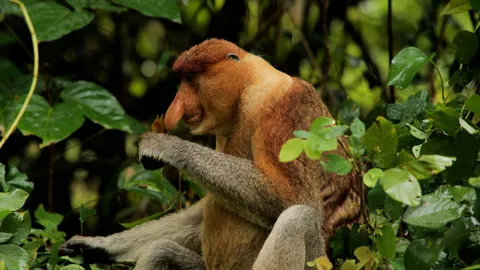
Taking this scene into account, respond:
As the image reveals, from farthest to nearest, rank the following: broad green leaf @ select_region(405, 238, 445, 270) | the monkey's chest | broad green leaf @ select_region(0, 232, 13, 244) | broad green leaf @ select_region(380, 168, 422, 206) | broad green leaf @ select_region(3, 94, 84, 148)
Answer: broad green leaf @ select_region(3, 94, 84, 148)
the monkey's chest
broad green leaf @ select_region(0, 232, 13, 244)
broad green leaf @ select_region(405, 238, 445, 270)
broad green leaf @ select_region(380, 168, 422, 206)

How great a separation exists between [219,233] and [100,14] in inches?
135

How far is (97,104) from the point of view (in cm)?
560

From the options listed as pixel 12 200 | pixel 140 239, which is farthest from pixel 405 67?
pixel 140 239

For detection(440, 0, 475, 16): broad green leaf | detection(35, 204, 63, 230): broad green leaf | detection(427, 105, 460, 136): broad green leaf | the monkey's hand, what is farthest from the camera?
detection(35, 204, 63, 230): broad green leaf

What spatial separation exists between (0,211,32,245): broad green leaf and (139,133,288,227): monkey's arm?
722 millimetres

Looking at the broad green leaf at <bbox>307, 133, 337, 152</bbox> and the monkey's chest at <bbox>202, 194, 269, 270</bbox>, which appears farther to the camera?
the monkey's chest at <bbox>202, 194, 269, 270</bbox>

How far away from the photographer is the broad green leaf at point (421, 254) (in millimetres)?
3070

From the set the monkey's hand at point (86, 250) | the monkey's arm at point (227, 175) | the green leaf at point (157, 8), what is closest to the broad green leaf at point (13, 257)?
the monkey's arm at point (227, 175)

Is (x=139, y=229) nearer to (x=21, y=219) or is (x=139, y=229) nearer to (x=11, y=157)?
(x=21, y=219)

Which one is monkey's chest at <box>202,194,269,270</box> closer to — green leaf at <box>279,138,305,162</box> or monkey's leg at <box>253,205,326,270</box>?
monkey's leg at <box>253,205,326,270</box>

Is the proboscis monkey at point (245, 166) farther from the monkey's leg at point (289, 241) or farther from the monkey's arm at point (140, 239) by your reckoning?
the monkey's arm at point (140, 239)

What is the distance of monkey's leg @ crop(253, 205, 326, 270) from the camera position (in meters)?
3.96

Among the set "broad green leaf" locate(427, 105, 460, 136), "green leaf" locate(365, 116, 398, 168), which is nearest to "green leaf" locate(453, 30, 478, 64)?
"broad green leaf" locate(427, 105, 460, 136)

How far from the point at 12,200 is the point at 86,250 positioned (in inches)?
45.4
